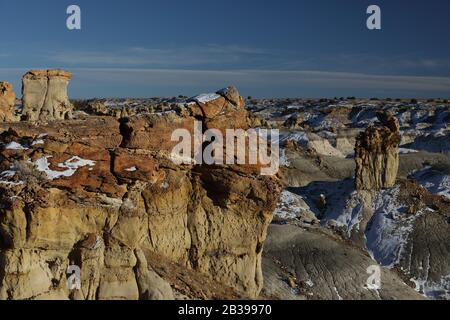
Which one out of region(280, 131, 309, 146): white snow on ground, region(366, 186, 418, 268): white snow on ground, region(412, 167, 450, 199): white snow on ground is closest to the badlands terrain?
region(366, 186, 418, 268): white snow on ground

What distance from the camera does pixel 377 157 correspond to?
67625mm

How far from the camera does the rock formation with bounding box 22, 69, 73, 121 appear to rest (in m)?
35.4

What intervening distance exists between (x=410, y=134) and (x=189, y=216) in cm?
10726

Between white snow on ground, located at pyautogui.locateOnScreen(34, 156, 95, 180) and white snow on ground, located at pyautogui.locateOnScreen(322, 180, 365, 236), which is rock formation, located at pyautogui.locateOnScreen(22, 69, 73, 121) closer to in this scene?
white snow on ground, located at pyautogui.locateOnScreen(34, 156, 95, 180)

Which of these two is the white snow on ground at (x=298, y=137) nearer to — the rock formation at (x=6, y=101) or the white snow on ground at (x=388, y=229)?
the white snow on ground at (x=388, y=229)

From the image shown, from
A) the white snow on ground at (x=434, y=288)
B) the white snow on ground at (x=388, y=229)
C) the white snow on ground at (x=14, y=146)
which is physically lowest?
the white snow on ground at (x=434, y=288)

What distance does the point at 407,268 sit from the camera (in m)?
52.5

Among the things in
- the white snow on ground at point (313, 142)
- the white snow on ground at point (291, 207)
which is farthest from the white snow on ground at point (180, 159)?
the white snow on ground at point (313, 142)

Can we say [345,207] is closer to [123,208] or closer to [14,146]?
[123,208]

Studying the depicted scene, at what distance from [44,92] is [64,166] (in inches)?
703

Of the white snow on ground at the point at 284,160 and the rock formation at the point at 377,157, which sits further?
the white snow on ground at the point at 284,160

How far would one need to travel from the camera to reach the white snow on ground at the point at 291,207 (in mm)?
58756

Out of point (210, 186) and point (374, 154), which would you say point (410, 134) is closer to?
point (374, 154)

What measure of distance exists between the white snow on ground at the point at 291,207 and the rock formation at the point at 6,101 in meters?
28.7
